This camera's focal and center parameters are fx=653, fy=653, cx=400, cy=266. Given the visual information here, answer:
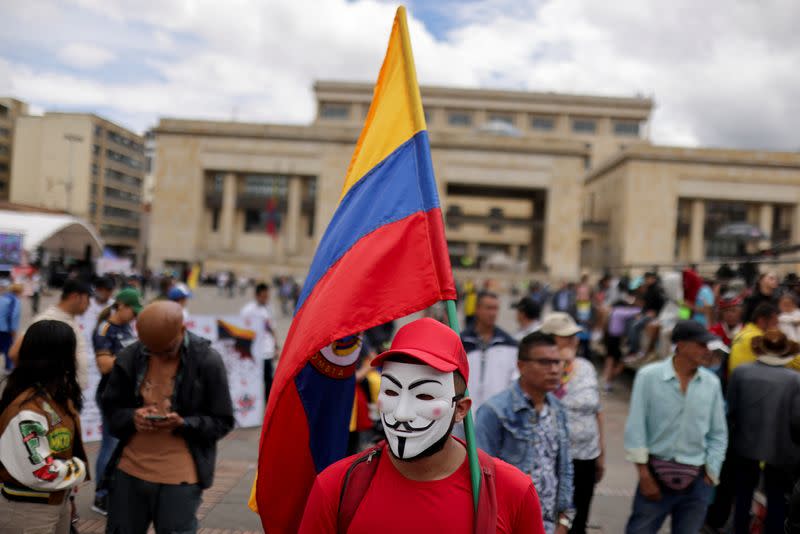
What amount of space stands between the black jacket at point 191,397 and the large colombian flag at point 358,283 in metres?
1.01

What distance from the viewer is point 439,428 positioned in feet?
6.41

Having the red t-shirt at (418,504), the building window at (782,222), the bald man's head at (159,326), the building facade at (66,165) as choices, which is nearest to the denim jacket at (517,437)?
the red t-shirt at (418,504)

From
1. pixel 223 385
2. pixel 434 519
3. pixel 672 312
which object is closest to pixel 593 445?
pixel 223 385

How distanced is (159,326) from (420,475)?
180 cm

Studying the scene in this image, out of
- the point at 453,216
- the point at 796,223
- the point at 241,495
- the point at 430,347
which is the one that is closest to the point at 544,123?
the point at 453,216

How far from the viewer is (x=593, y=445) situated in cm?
420

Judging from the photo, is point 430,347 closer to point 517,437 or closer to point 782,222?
point 517,437

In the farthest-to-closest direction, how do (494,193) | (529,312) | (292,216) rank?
(494,193) < (292,216) < (529,312)

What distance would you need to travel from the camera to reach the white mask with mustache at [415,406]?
Answer: 1.93 meters

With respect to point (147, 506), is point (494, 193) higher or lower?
higher

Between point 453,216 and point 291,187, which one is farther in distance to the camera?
point 291,187

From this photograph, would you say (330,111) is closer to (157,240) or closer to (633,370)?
(157,240)

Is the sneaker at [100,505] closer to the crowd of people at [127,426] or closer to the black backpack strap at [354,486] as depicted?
the crowd of people at [127,426]

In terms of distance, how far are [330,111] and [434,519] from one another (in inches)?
3311
